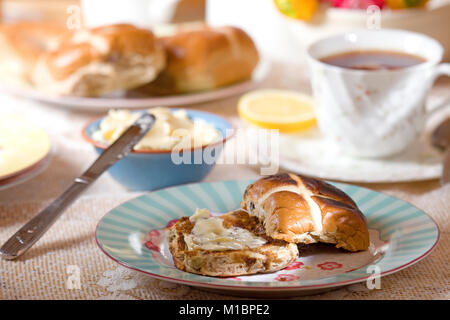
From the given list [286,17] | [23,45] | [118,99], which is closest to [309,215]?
[118,99]

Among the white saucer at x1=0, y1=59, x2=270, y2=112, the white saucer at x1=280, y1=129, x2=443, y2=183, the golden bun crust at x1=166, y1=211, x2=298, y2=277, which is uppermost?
the golden bun crust at x1=166, y1=211, x2=298, y2=277

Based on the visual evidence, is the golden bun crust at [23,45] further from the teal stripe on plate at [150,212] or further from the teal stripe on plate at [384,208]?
the teal stripe on plate at [384,208]

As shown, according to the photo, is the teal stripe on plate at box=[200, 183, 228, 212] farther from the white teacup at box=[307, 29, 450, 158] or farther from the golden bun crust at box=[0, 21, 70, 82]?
the golden bun crust at box=[0, 21, 70, 82]

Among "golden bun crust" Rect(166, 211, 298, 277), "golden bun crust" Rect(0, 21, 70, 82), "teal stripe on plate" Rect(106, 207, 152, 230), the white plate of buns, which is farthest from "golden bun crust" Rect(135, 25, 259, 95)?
"golden bun crust" Rect(166, 211, 298, 277)

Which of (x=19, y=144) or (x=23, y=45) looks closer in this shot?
(x=19, y=144)

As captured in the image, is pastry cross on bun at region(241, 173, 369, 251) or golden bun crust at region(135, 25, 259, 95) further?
golden bun crust at region(135, 25, 259, 95)

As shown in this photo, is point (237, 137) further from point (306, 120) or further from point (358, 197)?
point (358, 197)

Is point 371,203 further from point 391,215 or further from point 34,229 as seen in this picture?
point 34,229
